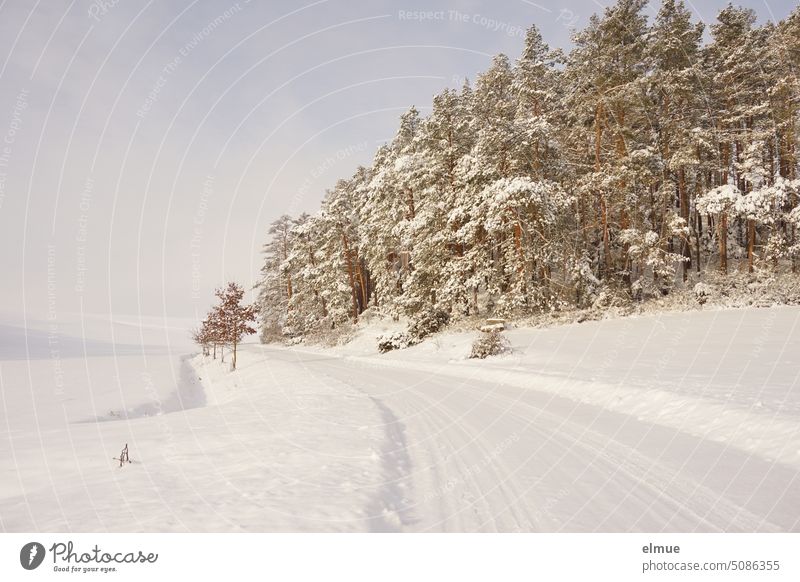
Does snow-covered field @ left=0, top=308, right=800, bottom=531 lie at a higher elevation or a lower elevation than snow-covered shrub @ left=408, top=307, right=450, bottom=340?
lower

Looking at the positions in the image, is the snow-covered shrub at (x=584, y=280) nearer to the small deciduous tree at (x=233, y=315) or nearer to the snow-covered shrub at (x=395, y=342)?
the snow-covered shrub at (x=395, y=342)

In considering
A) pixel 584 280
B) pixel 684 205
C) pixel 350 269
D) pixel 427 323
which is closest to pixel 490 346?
pixel 427 323

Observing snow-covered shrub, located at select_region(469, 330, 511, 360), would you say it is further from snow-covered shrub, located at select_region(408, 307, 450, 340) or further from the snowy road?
the snowy road

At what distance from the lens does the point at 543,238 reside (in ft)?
75.8

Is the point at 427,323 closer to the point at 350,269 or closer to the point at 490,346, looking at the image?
the point at 490,346

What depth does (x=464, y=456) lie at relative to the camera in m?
5.52

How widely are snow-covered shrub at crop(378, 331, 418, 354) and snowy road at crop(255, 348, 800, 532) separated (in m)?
18.9

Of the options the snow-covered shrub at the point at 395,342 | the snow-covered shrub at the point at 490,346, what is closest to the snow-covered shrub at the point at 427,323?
the snow-covered shrub at the point at 395,342

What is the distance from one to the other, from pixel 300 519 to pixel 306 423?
4.30 m

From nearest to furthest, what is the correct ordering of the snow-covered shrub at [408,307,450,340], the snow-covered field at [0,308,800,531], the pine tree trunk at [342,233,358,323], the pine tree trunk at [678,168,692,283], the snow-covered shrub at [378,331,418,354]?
the snow-covered field at [0,308,800,531] < the snow-covered shrub at [378,331,418,354] < the snow-covered shrub at [408,307,450,340] < the pine tree trunk at [678,168,692,283] < the pine tree trunk at [342,233,358,323]

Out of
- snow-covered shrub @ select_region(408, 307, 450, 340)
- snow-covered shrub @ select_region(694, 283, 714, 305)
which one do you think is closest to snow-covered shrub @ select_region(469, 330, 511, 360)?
snow-covered shrub @ select_region(408, 307, 450, 340)

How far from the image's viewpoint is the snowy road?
3629mm

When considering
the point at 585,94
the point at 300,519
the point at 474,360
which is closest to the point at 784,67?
the point at 585,94
